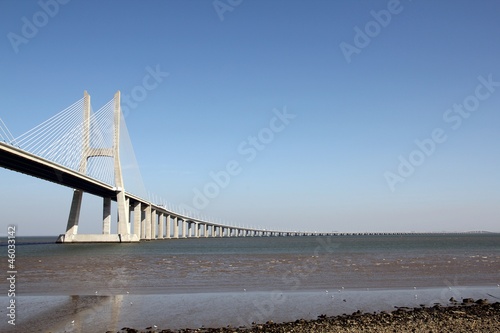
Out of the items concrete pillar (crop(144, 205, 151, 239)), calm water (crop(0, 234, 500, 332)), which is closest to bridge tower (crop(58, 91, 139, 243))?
concrete pillar (crop(144, 205, 151, 239))

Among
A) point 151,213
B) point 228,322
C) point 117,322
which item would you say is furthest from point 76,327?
point 151,213

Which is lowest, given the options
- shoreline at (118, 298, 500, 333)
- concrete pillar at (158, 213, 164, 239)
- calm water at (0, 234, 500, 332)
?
calm water at (0, 234, 500, 332)

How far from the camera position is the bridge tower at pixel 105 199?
73250mm

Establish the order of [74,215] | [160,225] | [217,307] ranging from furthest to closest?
[160,225] < [74,215] < [217,307]

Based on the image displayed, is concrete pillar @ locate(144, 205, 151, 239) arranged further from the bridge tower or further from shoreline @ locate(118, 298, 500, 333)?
shoreline @ locate(118, 298, 500, 333)

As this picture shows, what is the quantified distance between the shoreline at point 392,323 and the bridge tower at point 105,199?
63511 mm

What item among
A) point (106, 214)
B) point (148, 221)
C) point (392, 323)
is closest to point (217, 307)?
point (392, 323)

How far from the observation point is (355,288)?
20.7 metres

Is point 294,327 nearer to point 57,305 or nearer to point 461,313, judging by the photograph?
point 461,313

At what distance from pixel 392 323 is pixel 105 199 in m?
72.5

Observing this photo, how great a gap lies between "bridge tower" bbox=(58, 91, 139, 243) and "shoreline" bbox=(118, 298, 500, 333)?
208 feet

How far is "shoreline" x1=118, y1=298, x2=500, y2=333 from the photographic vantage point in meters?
12.0

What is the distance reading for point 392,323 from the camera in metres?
12.7

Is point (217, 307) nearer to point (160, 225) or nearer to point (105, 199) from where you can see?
point (105, 199)
